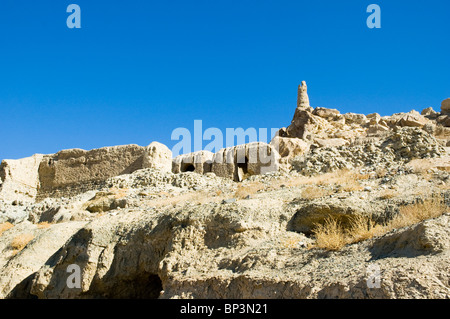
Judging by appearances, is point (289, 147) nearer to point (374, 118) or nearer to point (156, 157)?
point (156, 157)

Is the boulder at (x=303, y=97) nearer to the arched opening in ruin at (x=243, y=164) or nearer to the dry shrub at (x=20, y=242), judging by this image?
the arched opening in ruin at (x=243, y=164)

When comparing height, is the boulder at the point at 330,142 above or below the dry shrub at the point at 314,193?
above

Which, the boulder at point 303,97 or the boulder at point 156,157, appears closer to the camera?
the boulder at point 156,157

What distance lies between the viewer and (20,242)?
9719mm

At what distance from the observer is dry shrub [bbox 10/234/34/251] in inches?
381

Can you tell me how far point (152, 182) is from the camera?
16406mm

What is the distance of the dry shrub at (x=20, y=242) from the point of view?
9672 mm

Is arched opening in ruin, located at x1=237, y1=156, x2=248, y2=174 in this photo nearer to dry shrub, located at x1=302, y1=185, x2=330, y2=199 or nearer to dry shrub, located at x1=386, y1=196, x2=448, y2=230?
dry shrub, located at x1=302, y1=185, x2=330, y2=199

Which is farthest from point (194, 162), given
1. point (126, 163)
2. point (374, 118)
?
point (374, 118)

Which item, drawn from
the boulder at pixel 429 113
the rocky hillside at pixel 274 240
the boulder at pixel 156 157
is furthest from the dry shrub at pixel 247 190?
the boulder at pixel 429 113

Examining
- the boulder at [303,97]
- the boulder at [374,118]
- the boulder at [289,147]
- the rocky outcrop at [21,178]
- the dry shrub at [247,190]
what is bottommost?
the dry shrub at [247,190]

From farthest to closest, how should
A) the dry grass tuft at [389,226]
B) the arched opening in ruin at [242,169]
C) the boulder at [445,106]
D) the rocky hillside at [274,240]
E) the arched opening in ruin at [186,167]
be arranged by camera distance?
the boulder at [445,106]
the arched opening in ruin at [186,167]
the arched opening in ruin at [242,169]
the dry grass tuft at [389,226]
the rocky hillside at [274,240]

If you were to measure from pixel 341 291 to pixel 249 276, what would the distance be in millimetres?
1327
